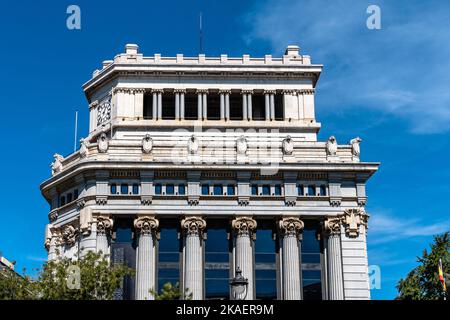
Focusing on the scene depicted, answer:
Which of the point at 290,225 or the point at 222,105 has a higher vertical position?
the point at 222,105

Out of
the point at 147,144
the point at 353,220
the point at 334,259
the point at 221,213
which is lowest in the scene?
the point at 334,259

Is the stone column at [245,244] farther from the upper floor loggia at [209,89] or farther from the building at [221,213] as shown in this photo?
the upper floor loggia at [209,89]

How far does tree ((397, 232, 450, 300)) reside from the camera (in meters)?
87.8

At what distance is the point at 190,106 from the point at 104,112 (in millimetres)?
9959

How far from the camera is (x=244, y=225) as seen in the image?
79.6m

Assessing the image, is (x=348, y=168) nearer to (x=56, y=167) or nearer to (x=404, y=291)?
(x=404, y=291)

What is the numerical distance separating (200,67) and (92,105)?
14.3 meters

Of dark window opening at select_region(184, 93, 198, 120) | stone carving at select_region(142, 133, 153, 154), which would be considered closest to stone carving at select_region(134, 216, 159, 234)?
stone carving at select_region(142, 133, 153, 154)

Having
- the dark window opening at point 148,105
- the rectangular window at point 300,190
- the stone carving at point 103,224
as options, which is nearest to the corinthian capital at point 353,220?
the rectangular window at point 300,190

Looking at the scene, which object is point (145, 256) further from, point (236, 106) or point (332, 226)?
point (236, 106)

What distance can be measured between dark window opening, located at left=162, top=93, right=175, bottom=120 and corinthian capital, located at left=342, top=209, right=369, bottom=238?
24.6 m

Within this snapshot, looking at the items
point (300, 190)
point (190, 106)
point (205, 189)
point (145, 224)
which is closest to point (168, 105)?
point (190, 106)

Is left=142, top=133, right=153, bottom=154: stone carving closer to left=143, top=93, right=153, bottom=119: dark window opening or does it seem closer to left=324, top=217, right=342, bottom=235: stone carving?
left=143, top=93, right=153, bottom=119: dark window opening
